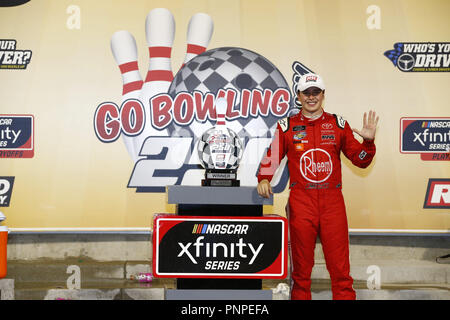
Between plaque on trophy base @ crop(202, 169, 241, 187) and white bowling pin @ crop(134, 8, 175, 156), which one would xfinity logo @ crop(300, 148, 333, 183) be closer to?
plaque on trophy base @ crop(202, 169, 241, 187)

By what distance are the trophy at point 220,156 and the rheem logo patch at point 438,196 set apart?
7.60 feet

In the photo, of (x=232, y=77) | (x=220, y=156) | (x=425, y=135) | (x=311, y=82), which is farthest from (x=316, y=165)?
(x=425, y=135)

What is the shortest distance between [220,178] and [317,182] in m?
0.64

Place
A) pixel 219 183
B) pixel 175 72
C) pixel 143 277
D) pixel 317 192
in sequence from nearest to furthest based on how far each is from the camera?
pixel 219 183 < pixel 317 192 < pixel 143 277 < pixel 175 72

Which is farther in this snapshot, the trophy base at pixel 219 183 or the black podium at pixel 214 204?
the trophy base at pixel 219 183

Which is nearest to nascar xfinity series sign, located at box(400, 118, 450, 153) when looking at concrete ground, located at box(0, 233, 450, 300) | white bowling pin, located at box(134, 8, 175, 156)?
concrete ground, located at box(0, 233, 450, 300)

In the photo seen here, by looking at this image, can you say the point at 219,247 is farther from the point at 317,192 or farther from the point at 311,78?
the point at 311,78

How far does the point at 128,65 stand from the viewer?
4113 mm

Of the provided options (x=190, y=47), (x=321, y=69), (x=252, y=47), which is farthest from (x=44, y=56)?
(x=321, y=69)

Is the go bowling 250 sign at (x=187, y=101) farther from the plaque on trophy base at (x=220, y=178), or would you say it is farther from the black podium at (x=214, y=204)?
the black podium at (x=214, y=204)

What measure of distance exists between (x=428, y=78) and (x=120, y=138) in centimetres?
261

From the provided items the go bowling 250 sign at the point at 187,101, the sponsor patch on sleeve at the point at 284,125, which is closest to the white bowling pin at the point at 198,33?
the go bowling 250 sign at the point at 187,101

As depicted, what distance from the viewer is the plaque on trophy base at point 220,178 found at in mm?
2373

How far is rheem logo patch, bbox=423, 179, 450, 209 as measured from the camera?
4.11 meters
